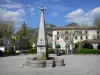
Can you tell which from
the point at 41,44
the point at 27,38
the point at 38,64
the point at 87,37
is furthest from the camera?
the point at 27,38

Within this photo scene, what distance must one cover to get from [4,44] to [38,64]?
58782mm

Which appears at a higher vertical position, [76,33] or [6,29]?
[6,29]

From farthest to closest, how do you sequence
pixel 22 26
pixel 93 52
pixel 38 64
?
pixel 22 26
pixel 93 52
pixel 38 64

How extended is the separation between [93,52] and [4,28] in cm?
2851

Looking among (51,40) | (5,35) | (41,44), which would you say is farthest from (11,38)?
(41,44)

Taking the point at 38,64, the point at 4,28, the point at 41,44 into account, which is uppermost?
the point at 4,28

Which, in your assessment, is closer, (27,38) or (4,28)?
(4,28)

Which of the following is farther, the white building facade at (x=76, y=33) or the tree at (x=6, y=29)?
the white building facade at (x=76, y=33)

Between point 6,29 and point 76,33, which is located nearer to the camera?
point 6,29

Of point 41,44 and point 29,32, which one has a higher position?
point 29,32

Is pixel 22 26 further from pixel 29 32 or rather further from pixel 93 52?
pixel 93 52

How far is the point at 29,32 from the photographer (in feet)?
320

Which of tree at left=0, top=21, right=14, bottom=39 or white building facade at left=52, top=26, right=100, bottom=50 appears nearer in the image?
tree at left=0, top=21, right=14, bottom=39

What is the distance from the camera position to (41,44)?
2559 centimetres
